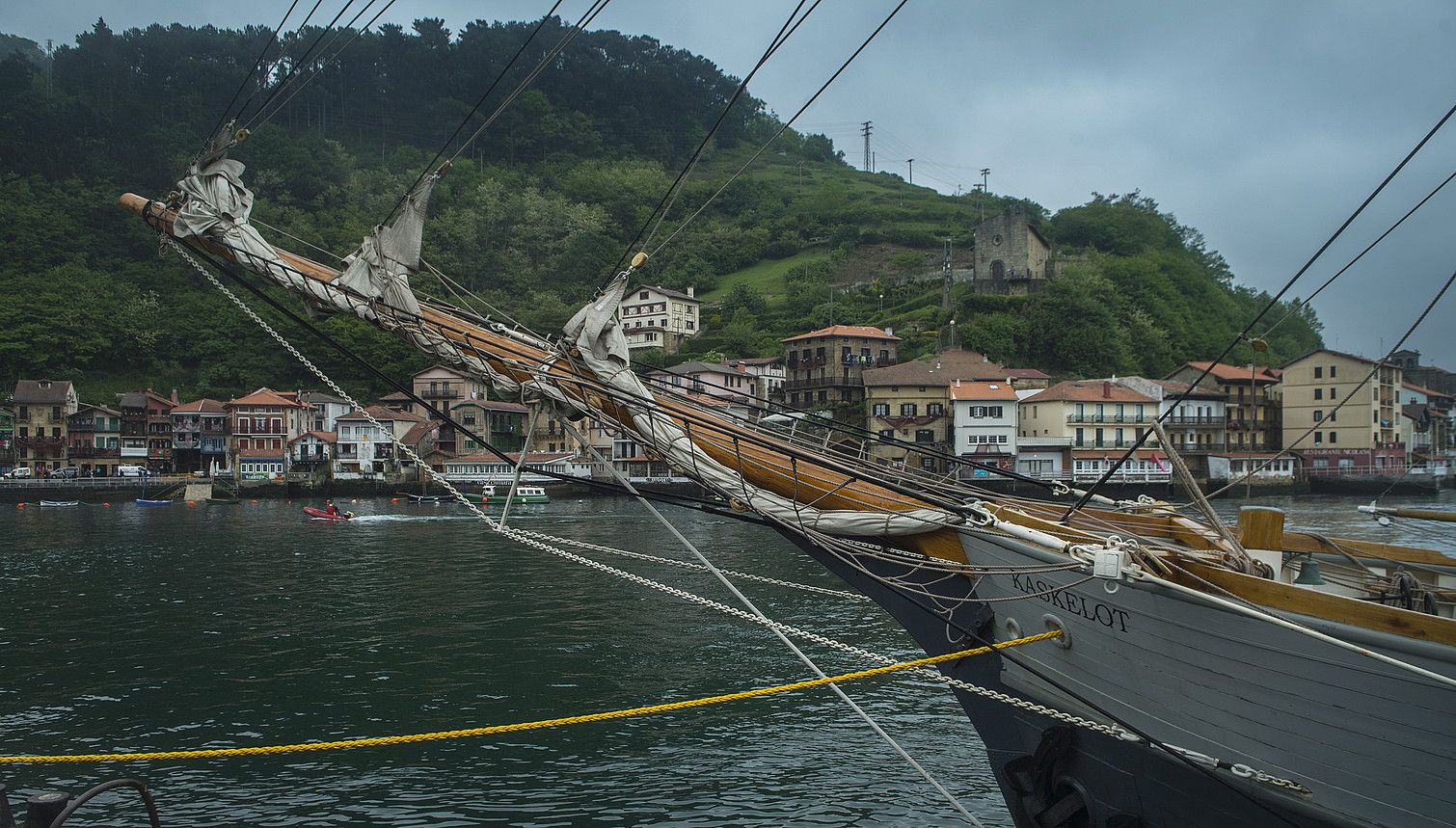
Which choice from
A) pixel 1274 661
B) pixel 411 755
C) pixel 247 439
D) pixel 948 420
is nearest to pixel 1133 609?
pixel 1274 661

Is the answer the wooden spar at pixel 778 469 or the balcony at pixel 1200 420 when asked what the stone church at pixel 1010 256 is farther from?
the wooden spar at pixel 778 469

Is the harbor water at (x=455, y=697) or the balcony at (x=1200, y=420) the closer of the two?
the harbor water at (x=455, y=697)

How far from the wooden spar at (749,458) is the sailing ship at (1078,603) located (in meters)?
0.02

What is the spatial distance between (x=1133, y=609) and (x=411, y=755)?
8.64 meters

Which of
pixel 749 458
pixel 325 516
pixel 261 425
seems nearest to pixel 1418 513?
pixel 749 458

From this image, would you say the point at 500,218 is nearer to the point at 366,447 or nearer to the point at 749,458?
the point at 366,447

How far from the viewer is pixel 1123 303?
9088 centimetres

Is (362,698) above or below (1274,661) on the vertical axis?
below

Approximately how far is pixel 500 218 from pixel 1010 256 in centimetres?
5607

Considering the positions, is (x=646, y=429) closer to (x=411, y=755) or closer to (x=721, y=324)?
(x=411, y=755)

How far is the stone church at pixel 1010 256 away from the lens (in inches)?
3430

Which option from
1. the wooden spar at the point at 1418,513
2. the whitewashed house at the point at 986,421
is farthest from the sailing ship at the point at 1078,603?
the whitewashed house at the point at 986,421

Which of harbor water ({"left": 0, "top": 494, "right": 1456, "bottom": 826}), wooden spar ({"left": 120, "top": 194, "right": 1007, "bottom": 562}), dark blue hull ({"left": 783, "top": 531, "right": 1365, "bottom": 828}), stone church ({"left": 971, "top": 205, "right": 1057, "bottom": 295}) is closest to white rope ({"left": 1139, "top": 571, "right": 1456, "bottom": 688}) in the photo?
dark blue hull ({"left": 783, "top": 531, "right": 1365, "bottom": 828})

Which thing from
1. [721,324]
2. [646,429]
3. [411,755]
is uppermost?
[721,324]
